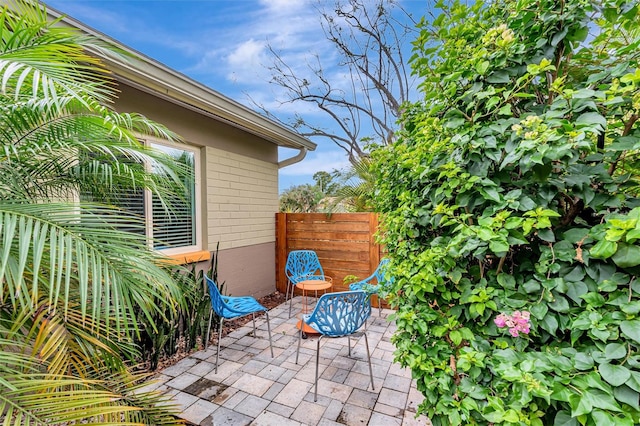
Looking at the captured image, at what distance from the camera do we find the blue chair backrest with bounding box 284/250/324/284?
4461 millimetres

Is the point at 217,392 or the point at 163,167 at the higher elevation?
the point at 163,167

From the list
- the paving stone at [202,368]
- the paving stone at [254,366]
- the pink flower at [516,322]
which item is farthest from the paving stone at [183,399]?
the pink flower at [516,322]

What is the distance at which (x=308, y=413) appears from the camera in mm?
2031

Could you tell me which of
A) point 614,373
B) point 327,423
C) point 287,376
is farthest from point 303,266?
point 614,373

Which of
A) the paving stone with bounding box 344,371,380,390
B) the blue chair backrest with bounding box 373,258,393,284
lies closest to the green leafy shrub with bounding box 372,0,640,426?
the blue chair backrest with bounding box 373,258,393,284

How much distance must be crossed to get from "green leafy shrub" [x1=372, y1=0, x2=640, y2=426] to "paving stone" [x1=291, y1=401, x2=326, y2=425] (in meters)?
1.08

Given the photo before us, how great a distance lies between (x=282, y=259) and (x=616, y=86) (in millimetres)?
4721

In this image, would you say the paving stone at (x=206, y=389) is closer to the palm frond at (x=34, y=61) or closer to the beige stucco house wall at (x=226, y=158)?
the beige stucco house wall at (x=226, y=158)

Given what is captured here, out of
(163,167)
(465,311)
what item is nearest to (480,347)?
(465,311)

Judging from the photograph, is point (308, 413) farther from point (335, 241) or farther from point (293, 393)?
point (335, 241)

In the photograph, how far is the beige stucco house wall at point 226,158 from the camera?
2715mm

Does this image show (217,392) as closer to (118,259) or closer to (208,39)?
(118,259)

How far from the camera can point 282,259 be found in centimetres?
509

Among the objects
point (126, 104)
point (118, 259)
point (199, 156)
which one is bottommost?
point (118, 259)
